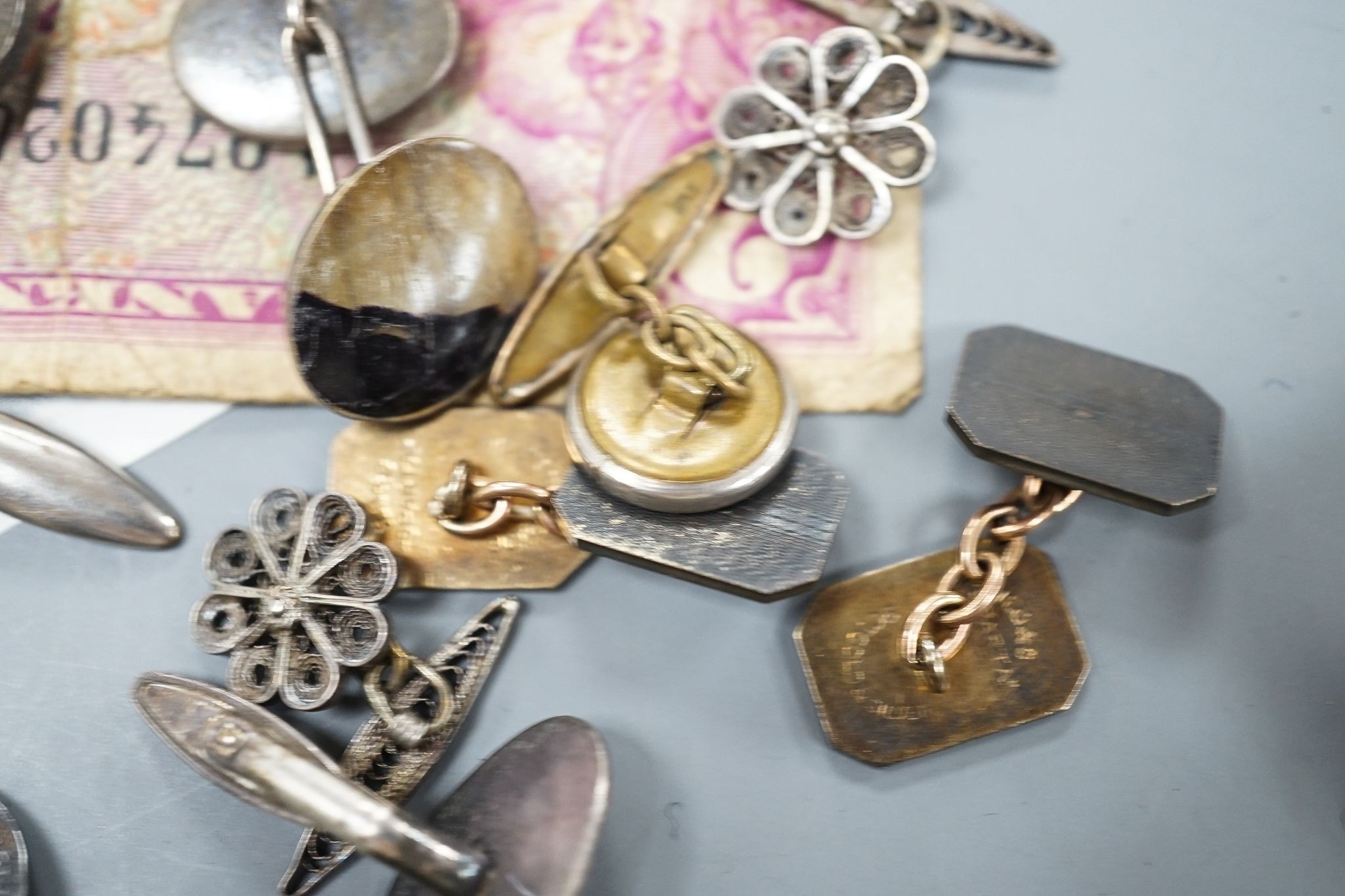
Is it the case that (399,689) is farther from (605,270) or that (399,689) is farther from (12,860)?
(605,270)

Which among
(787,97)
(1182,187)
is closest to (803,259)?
(787,97)

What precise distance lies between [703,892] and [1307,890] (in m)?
0.63

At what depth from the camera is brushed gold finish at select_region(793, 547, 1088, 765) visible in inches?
41.4

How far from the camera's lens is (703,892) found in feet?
3.35

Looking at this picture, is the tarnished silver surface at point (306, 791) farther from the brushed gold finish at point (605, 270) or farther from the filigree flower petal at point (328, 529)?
the brushed gold finish at point (605, 270)

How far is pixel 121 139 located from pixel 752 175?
33.5 inches

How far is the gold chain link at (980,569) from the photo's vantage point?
105cm

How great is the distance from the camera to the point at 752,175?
130cm

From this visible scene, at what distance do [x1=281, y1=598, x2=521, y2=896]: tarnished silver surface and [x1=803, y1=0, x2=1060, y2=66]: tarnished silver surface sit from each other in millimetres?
930

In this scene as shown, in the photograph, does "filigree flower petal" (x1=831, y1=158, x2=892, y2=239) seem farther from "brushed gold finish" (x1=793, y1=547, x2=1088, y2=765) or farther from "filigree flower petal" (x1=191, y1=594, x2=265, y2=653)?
"filigree flower petal" (x1=191, y1=594, x2=265, y2=653)

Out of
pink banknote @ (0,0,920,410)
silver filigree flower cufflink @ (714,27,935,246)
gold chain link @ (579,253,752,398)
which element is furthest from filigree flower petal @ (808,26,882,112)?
gold chain link @ (579,253,752,398)

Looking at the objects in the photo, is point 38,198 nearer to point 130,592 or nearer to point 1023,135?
point 130,592

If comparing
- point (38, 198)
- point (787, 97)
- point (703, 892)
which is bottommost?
point (703, 892)

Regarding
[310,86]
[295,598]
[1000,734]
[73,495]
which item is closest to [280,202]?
[310,86]
